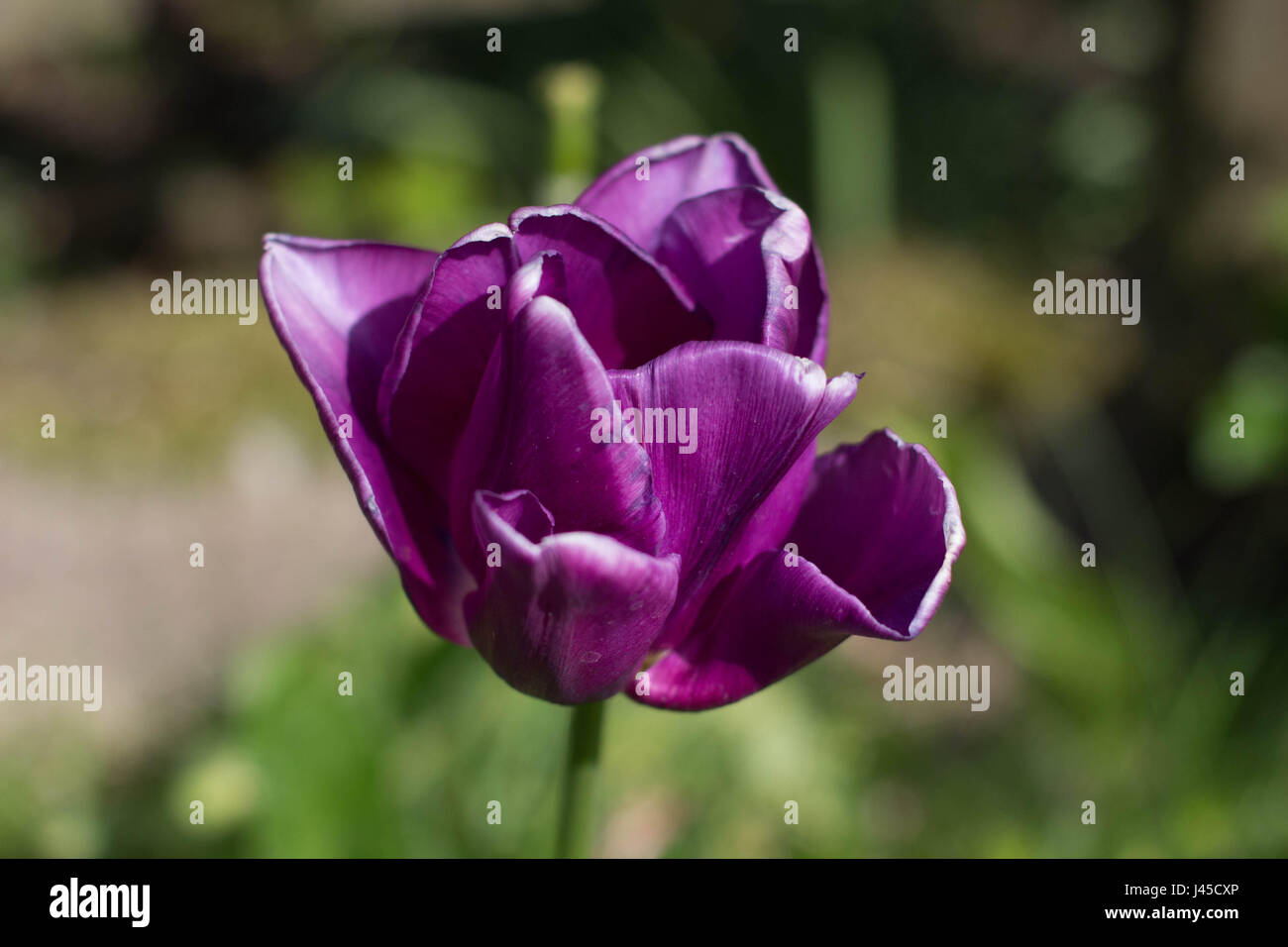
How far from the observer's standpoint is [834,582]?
607 mm

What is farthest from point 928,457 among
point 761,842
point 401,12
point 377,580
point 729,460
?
point 401,12

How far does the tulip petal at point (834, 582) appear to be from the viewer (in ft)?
1.82

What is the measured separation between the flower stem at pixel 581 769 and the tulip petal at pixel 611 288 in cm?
18

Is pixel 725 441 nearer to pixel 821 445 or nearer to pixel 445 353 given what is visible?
pixel 445 353

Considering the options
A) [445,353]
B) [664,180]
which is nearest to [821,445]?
[664,180]

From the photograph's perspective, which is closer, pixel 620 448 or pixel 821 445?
pixel 620 448

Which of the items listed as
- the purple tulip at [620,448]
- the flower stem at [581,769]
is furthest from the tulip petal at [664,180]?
the flower stem at [581,769]

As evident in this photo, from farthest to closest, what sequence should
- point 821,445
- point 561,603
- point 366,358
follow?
point 821,445, point 366,358, point 561,603

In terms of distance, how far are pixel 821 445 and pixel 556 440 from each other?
4.56 feet

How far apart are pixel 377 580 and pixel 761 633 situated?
112 cm

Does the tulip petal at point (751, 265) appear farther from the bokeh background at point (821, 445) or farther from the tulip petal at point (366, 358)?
the bokeh background at point (821, 445)

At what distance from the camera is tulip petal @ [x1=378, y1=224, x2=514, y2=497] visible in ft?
1.89

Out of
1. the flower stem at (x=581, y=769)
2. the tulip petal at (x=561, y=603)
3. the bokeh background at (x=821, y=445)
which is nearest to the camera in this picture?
the tulip petal at (x=561, y=603)

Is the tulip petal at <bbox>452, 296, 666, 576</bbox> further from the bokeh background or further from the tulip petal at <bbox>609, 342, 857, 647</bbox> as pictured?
the bokeh background
